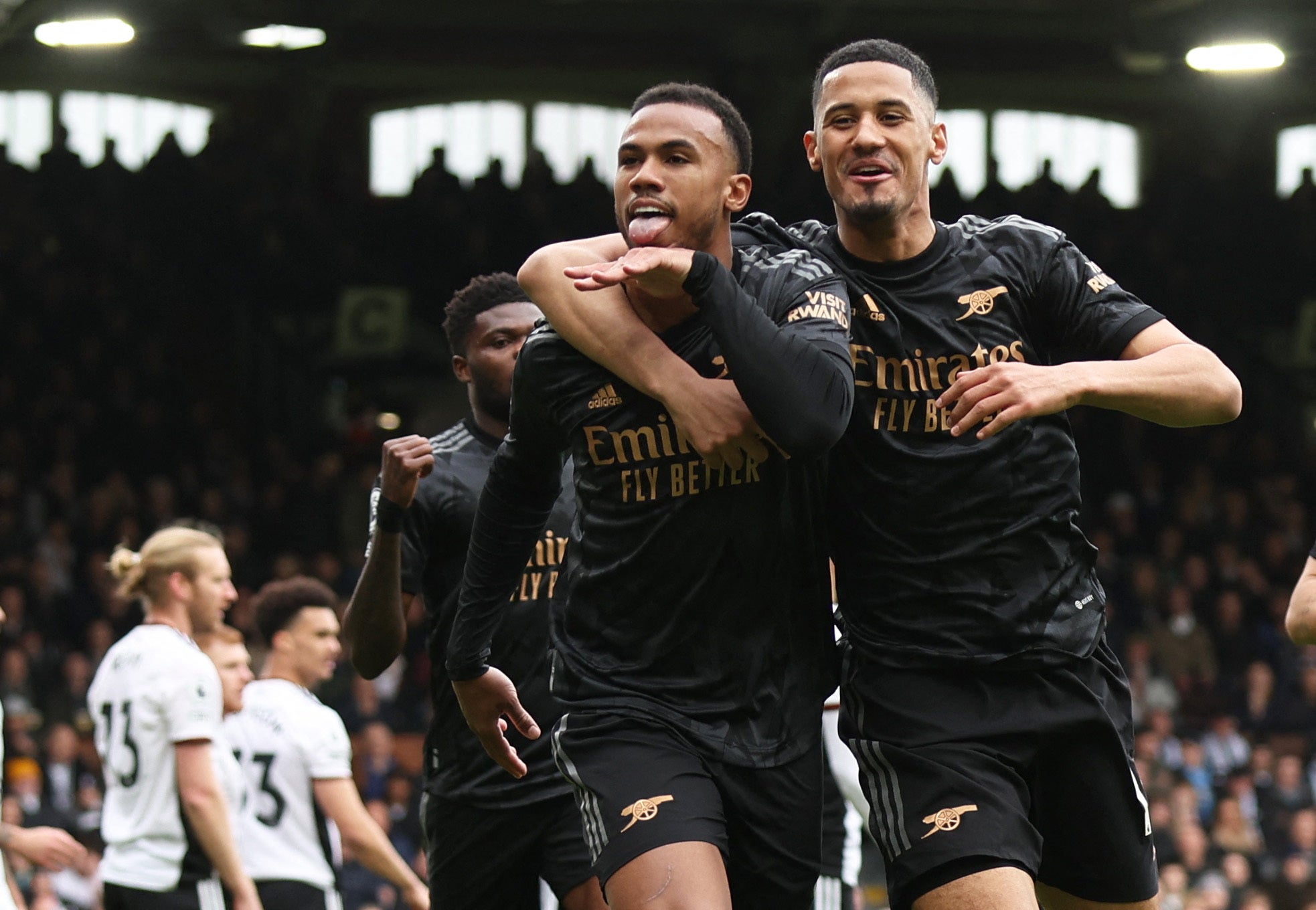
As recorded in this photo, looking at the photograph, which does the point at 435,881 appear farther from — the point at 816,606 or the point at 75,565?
the point at 75,565

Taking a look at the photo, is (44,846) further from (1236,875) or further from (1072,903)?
(1236,875)

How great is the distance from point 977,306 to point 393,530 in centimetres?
183

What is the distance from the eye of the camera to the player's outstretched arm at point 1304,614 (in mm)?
3832

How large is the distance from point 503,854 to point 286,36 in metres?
16.5

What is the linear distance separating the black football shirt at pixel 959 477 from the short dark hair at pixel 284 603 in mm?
4082

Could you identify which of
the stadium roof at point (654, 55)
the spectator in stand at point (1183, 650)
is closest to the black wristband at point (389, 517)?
the spectator in stand at point (1183, 650)

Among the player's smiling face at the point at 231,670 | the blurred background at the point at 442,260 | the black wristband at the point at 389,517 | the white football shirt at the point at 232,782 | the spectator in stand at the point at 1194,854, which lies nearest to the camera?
the black wristband at the point at 389,517

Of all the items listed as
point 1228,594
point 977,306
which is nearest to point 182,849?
point 977,306

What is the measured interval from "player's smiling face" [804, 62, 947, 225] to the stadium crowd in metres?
10.8

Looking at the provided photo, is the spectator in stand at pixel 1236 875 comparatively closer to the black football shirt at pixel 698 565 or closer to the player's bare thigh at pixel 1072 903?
the player's bare thigh at pixel 1072 903

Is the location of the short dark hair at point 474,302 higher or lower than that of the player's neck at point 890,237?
lower

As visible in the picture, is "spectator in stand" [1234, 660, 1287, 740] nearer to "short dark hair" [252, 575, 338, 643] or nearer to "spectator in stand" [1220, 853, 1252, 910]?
"spectator in stand" [1220, 853, 1252, 910]

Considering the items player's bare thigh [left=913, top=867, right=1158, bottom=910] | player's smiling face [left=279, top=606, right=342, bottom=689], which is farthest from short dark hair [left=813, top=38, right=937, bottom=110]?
player's smiling face [left=279, top=606, right=342, bottom=689]

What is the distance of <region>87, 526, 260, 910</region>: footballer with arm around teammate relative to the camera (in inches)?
258
